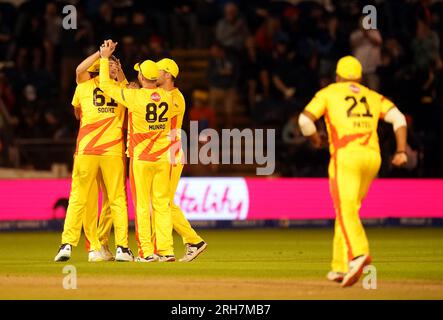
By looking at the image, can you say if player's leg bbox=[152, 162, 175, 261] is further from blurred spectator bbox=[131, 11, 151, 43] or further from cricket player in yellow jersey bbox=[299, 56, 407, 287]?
blurred spectator bbox=[131, 11, 151, 43]

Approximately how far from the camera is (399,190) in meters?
26.6

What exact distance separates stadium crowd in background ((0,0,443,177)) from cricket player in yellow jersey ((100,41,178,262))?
9880mm

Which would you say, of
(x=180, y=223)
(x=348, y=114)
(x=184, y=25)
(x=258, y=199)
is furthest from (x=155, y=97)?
(x=184, y=25)

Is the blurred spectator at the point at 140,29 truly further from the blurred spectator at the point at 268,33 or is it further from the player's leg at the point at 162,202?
the player's leg at the point at 162,202

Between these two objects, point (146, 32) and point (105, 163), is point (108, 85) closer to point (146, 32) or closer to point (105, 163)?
point (105, 163)

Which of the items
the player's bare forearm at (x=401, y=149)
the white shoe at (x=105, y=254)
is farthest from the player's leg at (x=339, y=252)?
the white shoe at (x=105, y=254)

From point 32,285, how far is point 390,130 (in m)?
14.5

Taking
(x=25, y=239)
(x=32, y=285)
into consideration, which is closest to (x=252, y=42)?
(x=25, y=239)

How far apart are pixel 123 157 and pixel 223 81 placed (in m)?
11.5

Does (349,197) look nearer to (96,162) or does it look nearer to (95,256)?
(96,162)

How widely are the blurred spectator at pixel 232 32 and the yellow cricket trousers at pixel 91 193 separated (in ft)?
41.2

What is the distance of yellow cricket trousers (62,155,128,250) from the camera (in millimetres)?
17828

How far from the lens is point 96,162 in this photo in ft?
58.8

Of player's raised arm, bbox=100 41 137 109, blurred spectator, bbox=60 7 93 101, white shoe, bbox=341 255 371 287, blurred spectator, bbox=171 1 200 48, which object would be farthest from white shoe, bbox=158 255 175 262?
blurred spectator, bbox=171 1 200 48
